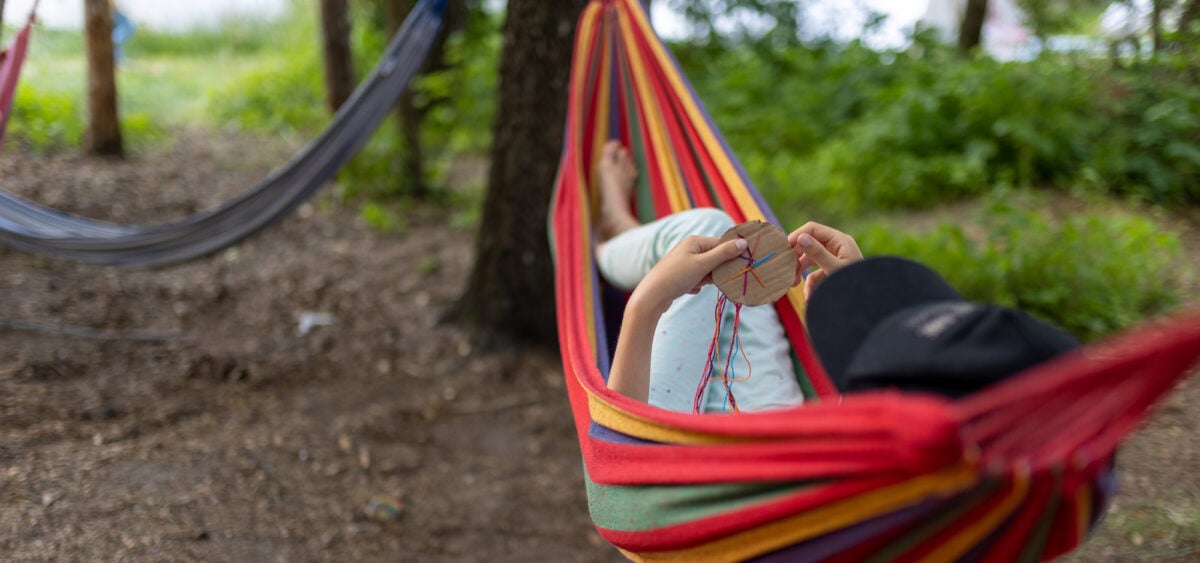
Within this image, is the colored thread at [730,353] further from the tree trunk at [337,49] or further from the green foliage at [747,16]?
the tree trunk at [337,49]

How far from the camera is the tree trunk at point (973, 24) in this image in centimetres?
559

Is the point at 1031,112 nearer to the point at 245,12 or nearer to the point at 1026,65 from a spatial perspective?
the point at 1026,65

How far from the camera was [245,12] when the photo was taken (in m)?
8.44

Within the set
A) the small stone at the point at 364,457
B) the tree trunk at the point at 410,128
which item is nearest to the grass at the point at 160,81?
the tree trunk at the point at 410,128

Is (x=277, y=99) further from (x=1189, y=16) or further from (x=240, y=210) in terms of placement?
(x=1189, y=16)

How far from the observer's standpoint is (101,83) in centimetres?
389

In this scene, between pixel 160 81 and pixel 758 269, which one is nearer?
pixel 758 269

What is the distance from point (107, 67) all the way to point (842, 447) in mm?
4098

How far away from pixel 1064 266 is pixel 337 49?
3.43 metres

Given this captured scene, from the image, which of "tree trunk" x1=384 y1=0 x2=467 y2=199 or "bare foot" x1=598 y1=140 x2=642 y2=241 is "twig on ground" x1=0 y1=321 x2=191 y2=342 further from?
"tree trunk" x1=384 y1=0 x2=467 y2=199

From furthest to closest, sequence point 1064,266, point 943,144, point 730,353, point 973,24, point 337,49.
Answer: point 973,24 < point 337,49 < point 943,144 < point 1064,266 < point 730,353

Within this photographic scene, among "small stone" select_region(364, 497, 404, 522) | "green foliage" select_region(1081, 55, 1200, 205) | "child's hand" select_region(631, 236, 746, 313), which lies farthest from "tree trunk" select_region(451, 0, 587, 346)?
"green foliage" select_region(1081, 55, 1200, 205)

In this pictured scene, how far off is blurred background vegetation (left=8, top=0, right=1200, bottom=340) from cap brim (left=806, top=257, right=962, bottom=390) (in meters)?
2.02

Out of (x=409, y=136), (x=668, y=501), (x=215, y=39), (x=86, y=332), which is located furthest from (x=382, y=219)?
(x=215, y=39)
